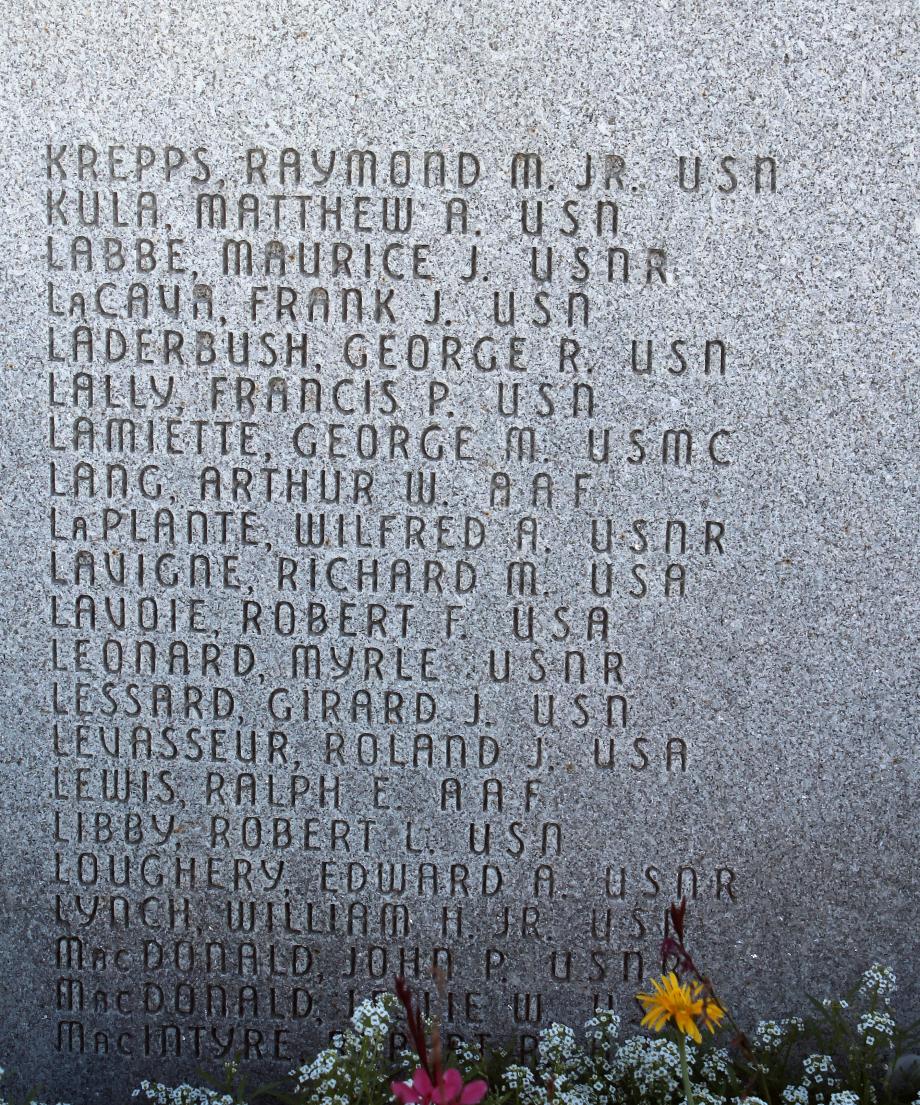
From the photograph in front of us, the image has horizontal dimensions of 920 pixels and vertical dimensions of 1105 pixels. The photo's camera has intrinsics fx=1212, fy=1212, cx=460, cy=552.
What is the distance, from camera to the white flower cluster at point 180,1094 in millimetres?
3279

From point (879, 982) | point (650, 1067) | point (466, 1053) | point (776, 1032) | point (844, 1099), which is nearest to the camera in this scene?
point (844, 1099)

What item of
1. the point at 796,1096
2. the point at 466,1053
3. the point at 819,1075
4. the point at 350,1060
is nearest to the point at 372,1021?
the point at 350,1060

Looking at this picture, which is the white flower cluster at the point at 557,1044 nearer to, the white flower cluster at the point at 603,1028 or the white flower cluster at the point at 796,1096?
the white flower cluster at the point at 603,1028

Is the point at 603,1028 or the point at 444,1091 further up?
the point at 444,1091

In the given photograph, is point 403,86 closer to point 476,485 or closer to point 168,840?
point 476,485

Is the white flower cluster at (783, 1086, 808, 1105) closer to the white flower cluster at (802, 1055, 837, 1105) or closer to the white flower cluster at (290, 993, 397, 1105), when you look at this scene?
the white flower cluster at (802, 1055, 837, 1105)

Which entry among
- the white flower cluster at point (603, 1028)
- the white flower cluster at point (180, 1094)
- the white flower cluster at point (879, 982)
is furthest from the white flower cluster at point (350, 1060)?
the white flower cluster at point (879, 982)

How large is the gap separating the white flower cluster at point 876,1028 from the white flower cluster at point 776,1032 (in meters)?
0.17

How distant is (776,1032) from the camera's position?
3.20 meters

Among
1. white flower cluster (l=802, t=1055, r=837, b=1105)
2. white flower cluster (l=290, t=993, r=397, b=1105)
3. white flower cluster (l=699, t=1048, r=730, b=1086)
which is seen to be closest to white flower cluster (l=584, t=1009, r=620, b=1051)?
white flower cluster (l=699, t=1048, r=730, b=1086)

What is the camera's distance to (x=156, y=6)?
10.7 ft

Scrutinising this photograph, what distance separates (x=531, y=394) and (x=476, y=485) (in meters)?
0.29

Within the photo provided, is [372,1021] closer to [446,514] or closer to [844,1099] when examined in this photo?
[844,1099]

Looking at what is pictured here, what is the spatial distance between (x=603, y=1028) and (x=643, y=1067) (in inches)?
11.1
